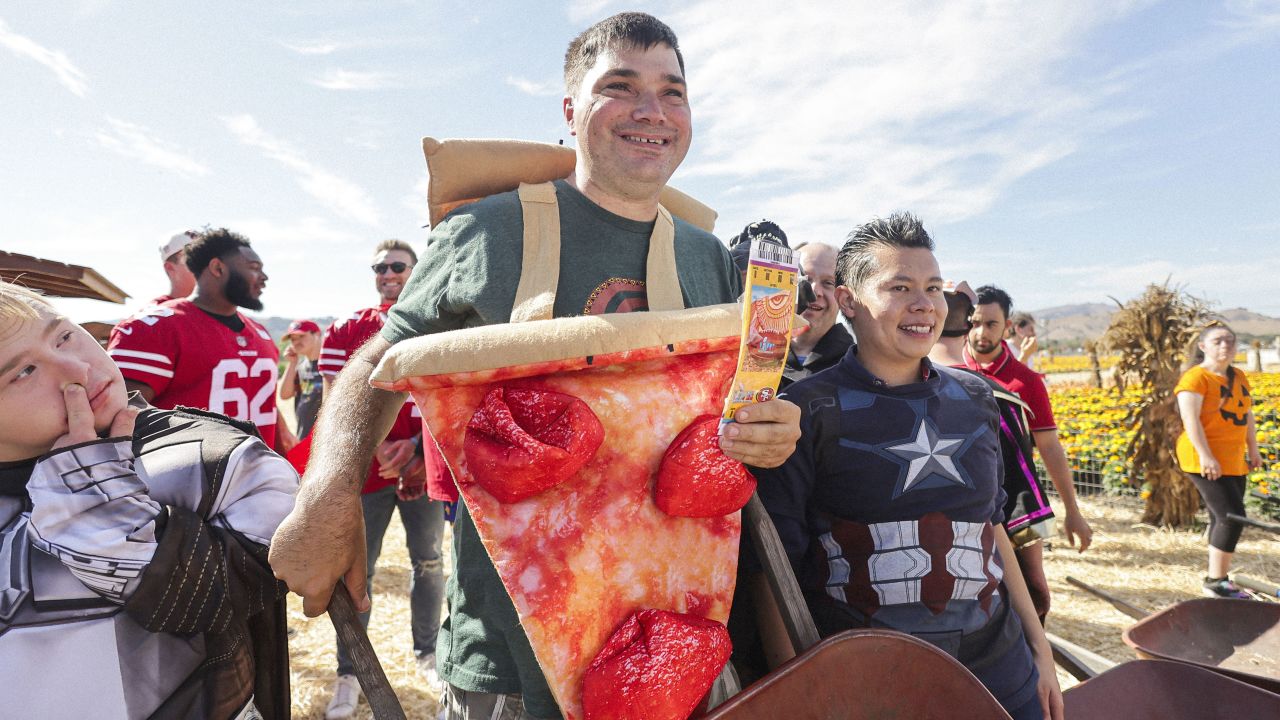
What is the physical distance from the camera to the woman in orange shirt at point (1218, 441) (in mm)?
5156

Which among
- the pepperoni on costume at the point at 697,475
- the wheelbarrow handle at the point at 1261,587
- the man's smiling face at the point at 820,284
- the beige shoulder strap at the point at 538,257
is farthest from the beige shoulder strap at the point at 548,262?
the wheelbarrow handle at the point at 1261,587

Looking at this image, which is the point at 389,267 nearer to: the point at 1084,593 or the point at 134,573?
the point at 134,573

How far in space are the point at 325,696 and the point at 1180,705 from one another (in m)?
4.12

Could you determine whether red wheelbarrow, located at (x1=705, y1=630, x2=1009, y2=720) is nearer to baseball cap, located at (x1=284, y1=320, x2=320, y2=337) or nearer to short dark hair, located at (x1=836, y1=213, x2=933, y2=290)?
short dark hair, located at (x1=836, y1=213, x2=933, y2=290)

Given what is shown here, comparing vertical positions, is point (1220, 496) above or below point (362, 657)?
below

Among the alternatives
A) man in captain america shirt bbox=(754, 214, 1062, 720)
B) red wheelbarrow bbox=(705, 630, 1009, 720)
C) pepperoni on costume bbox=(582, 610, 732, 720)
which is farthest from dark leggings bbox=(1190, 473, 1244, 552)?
pepperoni on costume bbox=(582, 610, 732, 720)

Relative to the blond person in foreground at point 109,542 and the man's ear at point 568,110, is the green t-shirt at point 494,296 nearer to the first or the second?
the man's ear at point 568,110

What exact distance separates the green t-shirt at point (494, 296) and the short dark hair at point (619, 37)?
299 mm

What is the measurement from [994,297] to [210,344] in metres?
4.84

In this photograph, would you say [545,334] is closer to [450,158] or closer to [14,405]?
[450,158]

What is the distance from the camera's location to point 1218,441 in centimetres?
543

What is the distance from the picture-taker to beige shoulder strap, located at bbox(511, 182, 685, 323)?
51.9 inches

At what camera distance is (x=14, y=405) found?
119 centimetres

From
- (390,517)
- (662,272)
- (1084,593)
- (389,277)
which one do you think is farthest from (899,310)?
(1084,593)
